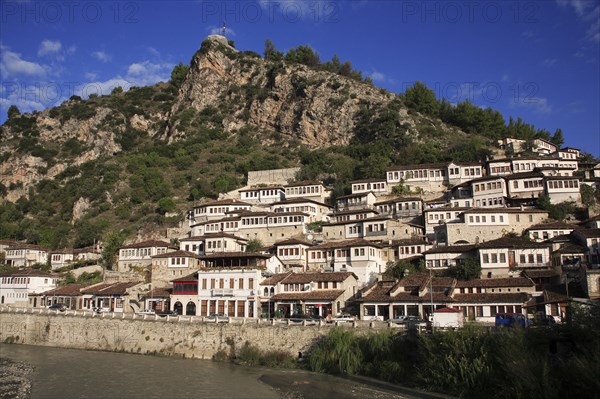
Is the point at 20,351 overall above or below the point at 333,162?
below

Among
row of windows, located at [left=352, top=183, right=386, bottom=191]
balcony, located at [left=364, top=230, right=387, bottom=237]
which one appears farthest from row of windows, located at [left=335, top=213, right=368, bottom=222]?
row of windows, located at [left=352, top=183, right=386, bottom=191]

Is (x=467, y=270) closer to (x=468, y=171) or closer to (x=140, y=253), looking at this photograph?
(x=468, y=171)

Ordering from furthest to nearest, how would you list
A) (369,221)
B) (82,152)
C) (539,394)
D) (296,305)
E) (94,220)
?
(82,152) → (94,220) → (369,221) → (296,305) → (539,394)

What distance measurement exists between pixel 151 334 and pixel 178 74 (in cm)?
15202

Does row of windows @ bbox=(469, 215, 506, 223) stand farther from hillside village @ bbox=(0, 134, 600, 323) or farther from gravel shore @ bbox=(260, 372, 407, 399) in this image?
gravel shore @ bbox=(260, 372, 407, 399)

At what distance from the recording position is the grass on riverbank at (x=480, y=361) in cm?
2403

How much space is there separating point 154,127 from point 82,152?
25036 mm

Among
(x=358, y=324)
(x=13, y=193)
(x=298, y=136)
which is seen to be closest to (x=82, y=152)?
(x=13, y=193)

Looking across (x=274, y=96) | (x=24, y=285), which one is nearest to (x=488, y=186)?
(x=24, y=285)

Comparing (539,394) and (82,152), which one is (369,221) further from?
(82,152)

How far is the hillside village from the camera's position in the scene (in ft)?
153

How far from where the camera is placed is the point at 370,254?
5722 cm

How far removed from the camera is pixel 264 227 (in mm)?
71312

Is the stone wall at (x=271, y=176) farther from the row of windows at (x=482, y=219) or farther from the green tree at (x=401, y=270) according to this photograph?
the green tree at (x=401, y=270)
